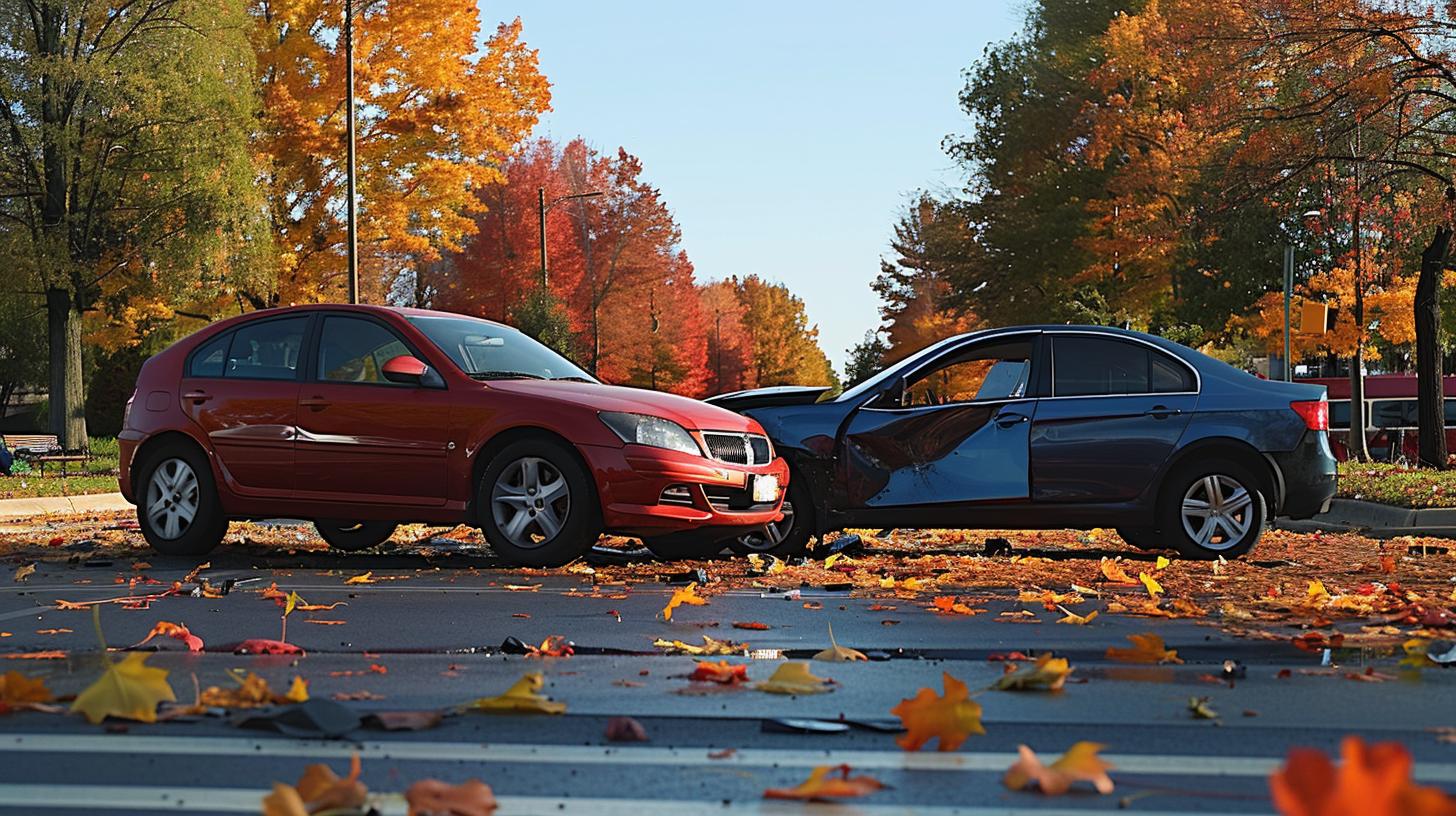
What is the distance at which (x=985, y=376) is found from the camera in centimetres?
1138

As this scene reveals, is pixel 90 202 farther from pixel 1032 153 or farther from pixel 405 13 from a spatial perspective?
pixel 1032 153

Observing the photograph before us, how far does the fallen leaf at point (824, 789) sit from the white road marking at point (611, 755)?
0.27 m

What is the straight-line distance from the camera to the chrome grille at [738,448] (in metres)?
10.4

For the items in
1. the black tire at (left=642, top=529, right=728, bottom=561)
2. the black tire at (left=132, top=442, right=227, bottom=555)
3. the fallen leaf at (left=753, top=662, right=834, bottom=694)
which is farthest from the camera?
the black tire at (left=642, top=529, right=728, bottom=561)

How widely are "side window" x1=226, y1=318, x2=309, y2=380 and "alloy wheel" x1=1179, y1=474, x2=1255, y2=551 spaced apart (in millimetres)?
5995

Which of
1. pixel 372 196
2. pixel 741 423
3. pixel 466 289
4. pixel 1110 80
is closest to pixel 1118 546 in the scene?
pixel 741 423

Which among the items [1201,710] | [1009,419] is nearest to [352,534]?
[1009,419]

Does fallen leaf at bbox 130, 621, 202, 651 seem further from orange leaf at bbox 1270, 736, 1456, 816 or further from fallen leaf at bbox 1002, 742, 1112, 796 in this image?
orange leaf at bbox 1270, 736, 1456, 816

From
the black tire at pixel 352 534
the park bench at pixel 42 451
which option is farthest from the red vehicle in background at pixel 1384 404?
the black tire at pixel 352 534

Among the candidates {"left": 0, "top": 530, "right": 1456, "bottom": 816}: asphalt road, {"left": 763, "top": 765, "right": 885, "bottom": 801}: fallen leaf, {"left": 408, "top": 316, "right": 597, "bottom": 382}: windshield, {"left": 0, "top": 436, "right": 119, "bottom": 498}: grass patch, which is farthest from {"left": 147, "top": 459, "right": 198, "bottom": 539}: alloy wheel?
{"left": 0, "top": 436, "right": 119, "bottom": 498}: grass patch

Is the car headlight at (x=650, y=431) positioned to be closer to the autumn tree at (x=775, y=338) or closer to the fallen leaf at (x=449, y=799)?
the fallen leaf at (x=449, y=799)

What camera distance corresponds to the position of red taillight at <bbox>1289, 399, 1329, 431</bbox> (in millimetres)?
10922

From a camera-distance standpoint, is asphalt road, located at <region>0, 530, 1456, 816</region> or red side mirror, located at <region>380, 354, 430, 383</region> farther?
red side mirror, located at <region>380, 354, 430, 383</region>

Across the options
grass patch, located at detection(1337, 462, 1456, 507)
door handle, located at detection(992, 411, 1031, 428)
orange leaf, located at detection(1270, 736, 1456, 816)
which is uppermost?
door handle, located at detection(992, 411, 1031, 428)
